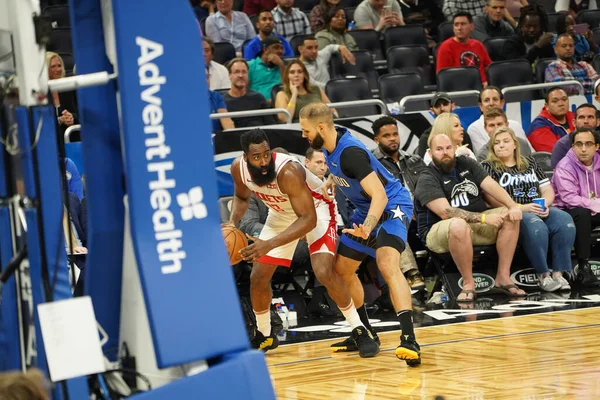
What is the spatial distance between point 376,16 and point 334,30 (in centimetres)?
144

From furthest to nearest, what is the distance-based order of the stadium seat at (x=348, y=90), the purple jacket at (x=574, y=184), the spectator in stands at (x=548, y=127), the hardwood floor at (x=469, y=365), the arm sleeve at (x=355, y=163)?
1. the stadium seat at (x=348, y=90)
2. the spectator in stands at (x=548, y=127)
3. the purple jacket at (x=574, y=184)
4. the arm sleeve at (x=355, y=163)
5. the hardwood floor at (x=469, y=365)

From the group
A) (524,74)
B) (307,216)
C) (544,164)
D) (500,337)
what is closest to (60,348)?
(307,216)

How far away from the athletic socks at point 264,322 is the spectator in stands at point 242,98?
3.25m

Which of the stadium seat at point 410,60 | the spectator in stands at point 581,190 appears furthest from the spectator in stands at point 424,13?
the spectator in stands at point 581,190

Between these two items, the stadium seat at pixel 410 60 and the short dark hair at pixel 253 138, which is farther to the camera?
the stadium seat at pixel 410 60

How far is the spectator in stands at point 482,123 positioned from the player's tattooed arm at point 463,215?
115 centimetres

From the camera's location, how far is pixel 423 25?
48.1 ft

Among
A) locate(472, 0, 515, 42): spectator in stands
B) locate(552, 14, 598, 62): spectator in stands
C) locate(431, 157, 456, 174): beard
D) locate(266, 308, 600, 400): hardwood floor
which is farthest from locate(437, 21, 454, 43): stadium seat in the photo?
locate(266, 308, 600, 400): hardwood floor

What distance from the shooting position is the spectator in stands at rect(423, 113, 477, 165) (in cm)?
982

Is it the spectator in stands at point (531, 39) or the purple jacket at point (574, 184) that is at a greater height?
the spectator in stands at point (531, 39)

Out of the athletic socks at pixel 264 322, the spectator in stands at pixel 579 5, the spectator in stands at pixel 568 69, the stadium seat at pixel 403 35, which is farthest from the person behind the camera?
the spectator in stands at pixel 579 5

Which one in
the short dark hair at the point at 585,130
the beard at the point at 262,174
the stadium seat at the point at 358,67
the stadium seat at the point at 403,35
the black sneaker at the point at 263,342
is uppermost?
the stadium seat at the point at 403,35

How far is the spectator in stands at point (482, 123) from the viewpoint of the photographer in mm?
10711

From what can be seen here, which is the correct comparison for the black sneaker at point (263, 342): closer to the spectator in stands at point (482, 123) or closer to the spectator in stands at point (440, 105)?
the spectator in stands at point (440, 105)
